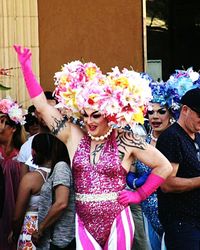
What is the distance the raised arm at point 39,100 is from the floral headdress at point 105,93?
109 millimetres

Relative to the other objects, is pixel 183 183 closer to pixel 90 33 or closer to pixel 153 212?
pixel 153 212

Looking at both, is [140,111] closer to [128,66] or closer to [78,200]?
[78,200]

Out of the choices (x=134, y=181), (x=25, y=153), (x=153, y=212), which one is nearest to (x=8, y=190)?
(x=25, y=153)

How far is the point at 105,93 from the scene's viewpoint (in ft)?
18.8

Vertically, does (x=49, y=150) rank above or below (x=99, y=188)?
above

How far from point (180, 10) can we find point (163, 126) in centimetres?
474

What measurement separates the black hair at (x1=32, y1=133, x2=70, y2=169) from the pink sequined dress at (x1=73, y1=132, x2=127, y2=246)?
2.04ft

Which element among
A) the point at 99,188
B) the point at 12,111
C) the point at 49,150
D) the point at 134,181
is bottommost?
the point at 134,181

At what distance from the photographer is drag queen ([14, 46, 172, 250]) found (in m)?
5.74

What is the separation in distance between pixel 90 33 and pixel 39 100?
4.83m

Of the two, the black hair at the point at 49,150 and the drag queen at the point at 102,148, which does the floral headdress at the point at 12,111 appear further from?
the drag queen at the point at 102,148

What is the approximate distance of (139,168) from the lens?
6.97m

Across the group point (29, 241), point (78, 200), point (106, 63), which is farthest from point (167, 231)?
point (106, 63)

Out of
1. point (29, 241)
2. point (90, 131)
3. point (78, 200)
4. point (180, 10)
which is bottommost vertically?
point (29, 241)
